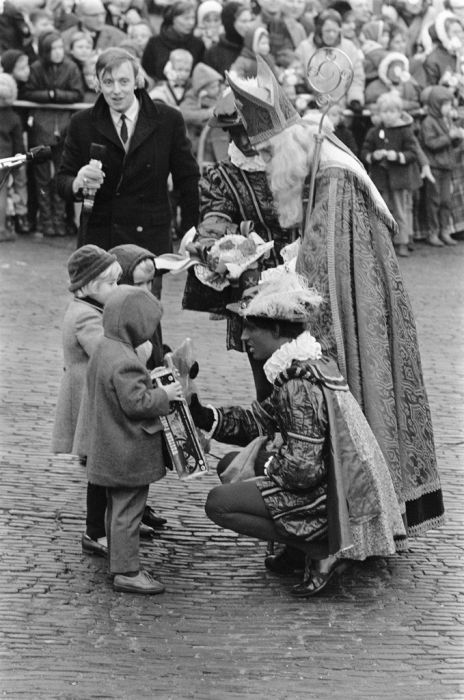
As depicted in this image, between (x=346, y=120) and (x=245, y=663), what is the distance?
1117 cm

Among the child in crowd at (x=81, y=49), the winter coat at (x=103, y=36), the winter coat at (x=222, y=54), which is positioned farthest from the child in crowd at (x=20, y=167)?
the winter coat at (x=222, y=54)

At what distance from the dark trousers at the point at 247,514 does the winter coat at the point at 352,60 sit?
10293mm

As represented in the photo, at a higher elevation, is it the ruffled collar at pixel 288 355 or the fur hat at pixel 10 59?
the fur hat at pixel 10 59

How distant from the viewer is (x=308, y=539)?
5664 mm

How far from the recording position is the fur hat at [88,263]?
641 cm

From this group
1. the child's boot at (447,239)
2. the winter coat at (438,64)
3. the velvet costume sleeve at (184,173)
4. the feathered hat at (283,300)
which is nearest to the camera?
the feathered hat at (283,300)

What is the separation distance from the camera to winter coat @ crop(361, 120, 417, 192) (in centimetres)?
1548

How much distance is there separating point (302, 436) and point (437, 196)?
36.5 ft

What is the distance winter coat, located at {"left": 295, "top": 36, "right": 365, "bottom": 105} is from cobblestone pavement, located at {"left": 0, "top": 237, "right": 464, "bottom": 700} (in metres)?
8.05

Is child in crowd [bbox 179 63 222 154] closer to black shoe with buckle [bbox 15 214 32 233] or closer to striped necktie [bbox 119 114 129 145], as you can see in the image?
black shoe with buckle [bbox 15 214 32 233]

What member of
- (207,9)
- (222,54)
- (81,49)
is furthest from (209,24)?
(81,49)

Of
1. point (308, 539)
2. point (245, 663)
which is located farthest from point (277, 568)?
point (245, 663)

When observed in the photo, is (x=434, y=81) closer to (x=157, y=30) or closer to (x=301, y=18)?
(x=301, y=18)

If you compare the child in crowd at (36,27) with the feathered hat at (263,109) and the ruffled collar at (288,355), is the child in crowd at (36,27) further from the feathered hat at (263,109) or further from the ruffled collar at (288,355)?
the ruffled collar at (288,355)
